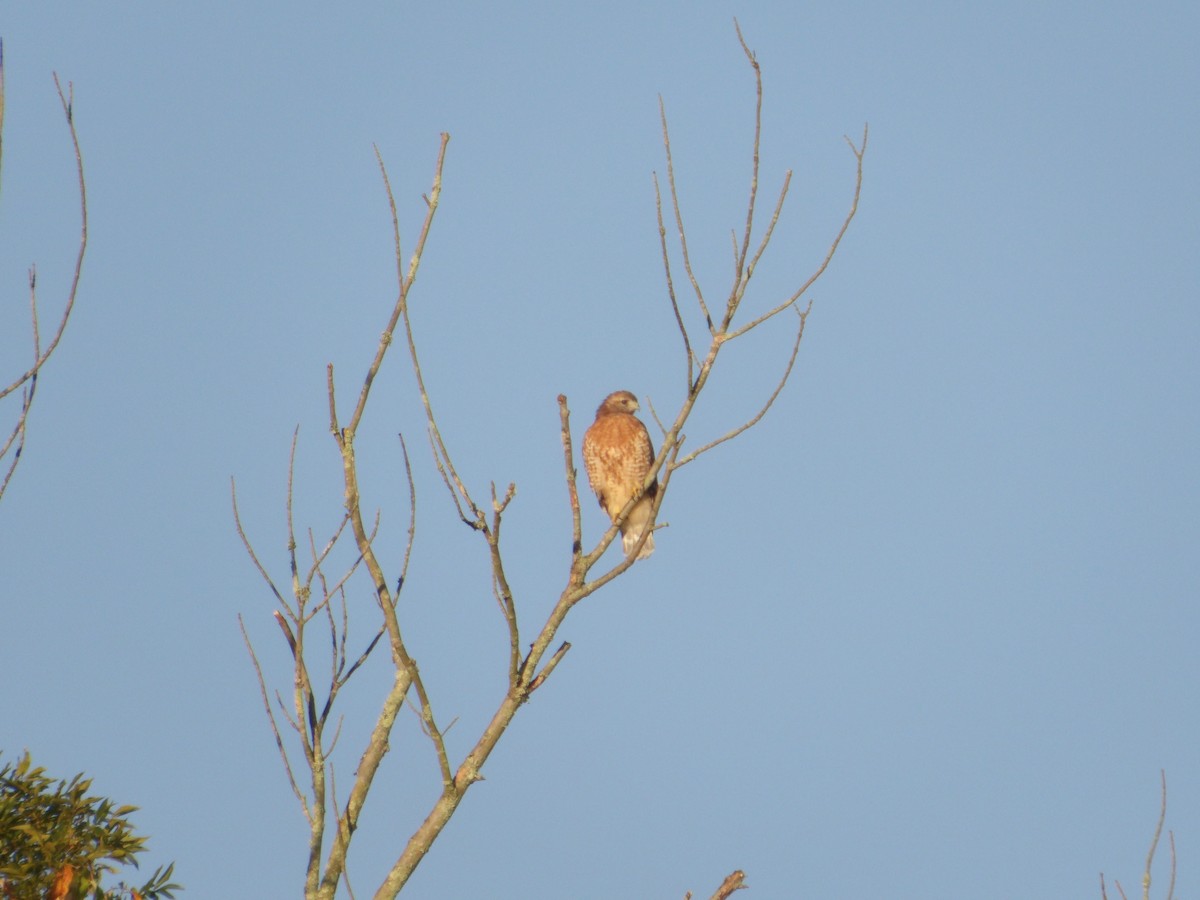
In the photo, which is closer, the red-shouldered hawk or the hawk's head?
the red-shouldered hawk

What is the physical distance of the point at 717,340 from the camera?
4.02 meters

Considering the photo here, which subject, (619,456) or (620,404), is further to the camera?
(620,404)

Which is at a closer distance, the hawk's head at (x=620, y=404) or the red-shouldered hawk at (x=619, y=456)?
the red-shouldered hawk at (x=619, y=456)

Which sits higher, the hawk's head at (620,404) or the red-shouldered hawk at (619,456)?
the hawk's head at (620,404)

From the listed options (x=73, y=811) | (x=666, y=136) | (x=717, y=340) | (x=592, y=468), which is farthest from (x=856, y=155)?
(x=592, y=468)

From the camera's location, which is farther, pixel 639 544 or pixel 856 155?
pixel 856 155

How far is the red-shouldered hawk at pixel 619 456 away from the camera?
39.5 ft

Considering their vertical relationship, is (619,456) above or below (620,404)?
below

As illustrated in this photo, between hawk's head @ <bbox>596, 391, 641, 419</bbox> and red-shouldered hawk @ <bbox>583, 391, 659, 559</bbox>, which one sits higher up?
hawk's head @ <bbox>596, 391, 641, 419</bbox>

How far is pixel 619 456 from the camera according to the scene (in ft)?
39.5

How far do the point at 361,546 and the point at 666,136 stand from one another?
5.95 ft

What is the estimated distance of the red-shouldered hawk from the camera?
39.5ft

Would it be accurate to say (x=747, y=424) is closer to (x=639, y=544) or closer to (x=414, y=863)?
(x=639, y=544)

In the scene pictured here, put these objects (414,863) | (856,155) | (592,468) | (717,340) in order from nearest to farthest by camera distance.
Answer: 1. (414,863)
2. (717,340)
3. (856,155)
4. (592,468)
